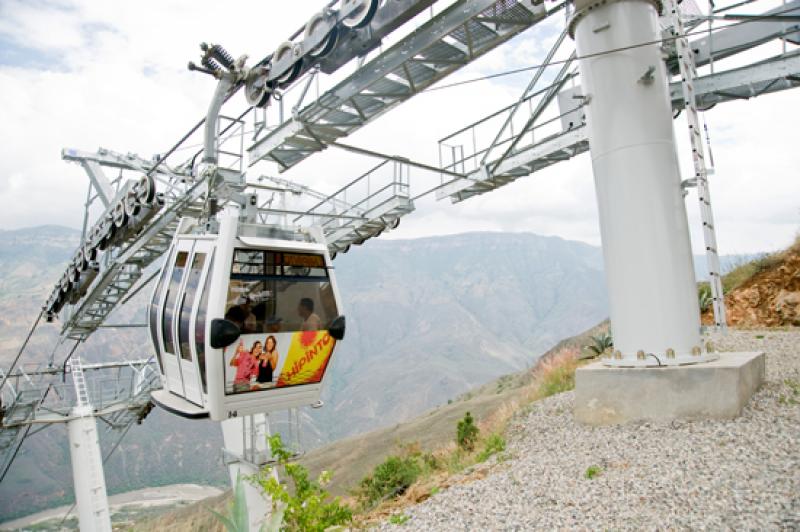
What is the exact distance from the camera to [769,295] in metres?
15.2

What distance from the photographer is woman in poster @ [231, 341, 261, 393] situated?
5.88 meters

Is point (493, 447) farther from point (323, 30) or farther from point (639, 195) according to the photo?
point (323, 30)

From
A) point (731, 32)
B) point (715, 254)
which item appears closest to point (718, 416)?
point (715, 254)

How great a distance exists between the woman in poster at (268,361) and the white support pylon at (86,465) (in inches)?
726

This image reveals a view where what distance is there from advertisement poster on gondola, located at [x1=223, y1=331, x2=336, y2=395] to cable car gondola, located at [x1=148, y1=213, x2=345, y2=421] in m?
0.01

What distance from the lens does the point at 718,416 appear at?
6.37 metres

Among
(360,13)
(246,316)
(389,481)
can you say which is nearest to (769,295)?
(389,481)

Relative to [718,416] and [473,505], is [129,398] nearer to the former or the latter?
[473,505]

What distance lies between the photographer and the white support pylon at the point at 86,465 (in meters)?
20.1

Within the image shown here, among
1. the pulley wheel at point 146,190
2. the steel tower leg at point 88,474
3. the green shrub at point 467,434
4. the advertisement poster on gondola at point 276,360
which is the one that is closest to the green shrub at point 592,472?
the advertisement poster on gondola at point 276,360

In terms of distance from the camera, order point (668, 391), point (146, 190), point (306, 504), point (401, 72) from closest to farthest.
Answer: point (306, 504)
point (668, 391)
point (401, 72)
point (146, 190)

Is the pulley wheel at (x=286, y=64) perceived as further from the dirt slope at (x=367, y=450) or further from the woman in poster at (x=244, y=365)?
the dirt slope at (x=367, y=450)

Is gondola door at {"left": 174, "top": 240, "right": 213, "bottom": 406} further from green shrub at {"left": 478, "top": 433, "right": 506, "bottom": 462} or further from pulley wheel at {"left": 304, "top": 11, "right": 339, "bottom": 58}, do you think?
green shrub at {"left": 478, "top": 433, "right": 506, "bottom": 462}

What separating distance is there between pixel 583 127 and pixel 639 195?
540cm
